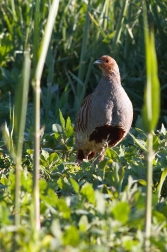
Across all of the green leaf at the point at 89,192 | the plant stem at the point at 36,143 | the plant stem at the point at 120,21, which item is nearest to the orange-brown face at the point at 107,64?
the plant stem at the point at 120,21

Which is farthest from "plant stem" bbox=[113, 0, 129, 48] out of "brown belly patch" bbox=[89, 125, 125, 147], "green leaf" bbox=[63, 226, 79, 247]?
"green leaf" bbox=[63, 226, 79, 247]

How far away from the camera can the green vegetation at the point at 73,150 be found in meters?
1.98

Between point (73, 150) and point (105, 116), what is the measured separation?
375mm

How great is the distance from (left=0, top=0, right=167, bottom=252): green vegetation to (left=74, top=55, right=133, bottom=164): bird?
134mm

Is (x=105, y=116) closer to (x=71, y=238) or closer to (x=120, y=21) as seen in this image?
(x=120, y=21)

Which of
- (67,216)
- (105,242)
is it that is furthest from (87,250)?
(67,216)

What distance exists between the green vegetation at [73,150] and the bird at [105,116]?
134 millimetres

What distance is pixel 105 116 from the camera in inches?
168

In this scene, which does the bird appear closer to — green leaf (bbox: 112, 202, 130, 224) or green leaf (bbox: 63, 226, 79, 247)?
green leaf (bbox: 112, 202, 130, 224)

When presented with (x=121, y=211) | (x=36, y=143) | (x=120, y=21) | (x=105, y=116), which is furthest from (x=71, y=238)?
(x=120, y=21)

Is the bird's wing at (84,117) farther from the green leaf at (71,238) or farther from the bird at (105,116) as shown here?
the green leaf at (71,238)

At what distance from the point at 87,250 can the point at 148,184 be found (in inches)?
12.0

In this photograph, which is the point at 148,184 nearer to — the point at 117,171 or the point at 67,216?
the point at 67,216

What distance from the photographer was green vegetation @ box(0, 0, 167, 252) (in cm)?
198
